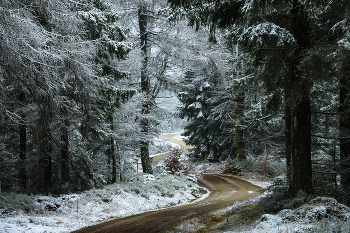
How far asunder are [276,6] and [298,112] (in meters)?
2.97

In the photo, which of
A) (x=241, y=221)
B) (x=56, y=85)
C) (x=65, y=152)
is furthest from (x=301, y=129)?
(x=65, y=152)

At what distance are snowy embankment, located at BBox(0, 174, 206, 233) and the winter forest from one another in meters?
1.49

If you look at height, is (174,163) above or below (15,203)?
below

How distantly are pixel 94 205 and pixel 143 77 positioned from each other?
914 cm

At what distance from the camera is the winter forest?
639cm

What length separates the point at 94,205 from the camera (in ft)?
32.8

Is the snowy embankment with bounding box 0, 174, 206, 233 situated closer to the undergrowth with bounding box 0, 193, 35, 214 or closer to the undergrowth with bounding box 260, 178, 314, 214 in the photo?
the undergrowth with bounding box 0, 193, 35, 214

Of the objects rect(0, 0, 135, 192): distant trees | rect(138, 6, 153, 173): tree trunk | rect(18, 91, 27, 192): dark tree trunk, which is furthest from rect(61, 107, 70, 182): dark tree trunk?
rect(138, 6, 153, 173): tree trunk

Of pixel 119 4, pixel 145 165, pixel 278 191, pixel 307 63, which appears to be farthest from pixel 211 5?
pixel 145 165

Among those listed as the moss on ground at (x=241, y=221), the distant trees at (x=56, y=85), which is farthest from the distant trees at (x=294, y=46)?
the distant trees at (x=56, y=85)

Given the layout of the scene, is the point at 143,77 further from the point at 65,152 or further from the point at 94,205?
the point at 94,205

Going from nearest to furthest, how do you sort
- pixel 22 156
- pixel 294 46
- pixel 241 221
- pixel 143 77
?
pixel 294 46 < pixel 241 221 < pixel 22 156 < pixel 143 77

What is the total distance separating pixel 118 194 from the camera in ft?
37.7

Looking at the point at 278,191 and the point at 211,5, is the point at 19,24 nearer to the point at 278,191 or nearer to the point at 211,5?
the point at 211,5
